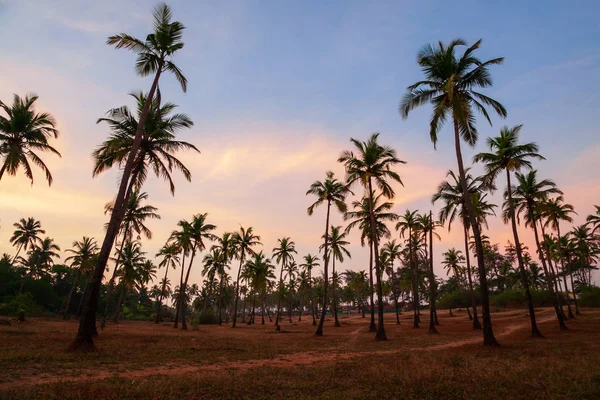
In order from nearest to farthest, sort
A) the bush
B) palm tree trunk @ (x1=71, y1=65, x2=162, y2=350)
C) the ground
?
the ground < palm tree trunk @ (x1=71, y1=65, x2=162, y2=350) < the bush

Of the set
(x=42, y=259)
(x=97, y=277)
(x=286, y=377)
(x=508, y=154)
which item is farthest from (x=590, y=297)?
(x=42, y=259)

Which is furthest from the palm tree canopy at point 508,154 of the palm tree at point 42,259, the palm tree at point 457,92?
the palm tree at point 42,259

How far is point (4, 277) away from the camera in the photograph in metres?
55.8

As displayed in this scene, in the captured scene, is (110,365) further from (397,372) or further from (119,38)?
(119,38)

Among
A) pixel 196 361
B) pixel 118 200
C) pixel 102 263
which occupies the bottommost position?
pixel 196 361

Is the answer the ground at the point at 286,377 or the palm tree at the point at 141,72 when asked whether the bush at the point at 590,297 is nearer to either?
the ground at the point at 286,377

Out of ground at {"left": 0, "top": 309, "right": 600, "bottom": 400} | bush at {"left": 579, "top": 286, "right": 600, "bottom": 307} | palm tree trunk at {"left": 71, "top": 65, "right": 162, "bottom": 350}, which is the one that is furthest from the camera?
bush at {"left": 579, "top": 286, "right": 600, "bottom": 307}

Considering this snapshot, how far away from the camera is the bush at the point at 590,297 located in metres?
49.4

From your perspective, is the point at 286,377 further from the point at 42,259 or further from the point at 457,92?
the point at 42,259

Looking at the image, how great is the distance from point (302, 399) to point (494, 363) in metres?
8.76

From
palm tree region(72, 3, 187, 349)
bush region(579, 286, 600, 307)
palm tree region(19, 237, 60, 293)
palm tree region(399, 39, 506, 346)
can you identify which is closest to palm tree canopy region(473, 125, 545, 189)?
palm tree region(399, 39, 506, 346)

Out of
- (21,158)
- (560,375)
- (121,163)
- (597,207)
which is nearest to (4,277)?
(21,158)

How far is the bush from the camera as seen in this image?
49.4 metres

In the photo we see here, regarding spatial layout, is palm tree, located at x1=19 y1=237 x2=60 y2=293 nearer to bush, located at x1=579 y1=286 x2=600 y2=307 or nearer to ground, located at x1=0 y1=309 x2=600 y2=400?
ground, located at x1=0 y1=309 x2=600 y2=400
